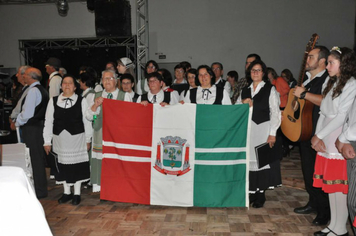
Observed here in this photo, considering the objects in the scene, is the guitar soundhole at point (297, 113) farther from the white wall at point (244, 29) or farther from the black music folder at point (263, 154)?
the white wall at point (244, 29)

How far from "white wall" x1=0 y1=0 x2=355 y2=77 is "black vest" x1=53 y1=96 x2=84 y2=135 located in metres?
7.10

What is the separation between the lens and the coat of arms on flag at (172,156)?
3428 mm

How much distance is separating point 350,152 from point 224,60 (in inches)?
328

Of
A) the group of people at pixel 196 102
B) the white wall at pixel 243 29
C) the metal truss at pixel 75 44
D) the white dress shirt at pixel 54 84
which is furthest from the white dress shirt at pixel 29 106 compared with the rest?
the white wall at pixel 243 29

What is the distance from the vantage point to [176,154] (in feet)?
11.3

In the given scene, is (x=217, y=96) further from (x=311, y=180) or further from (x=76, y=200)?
(x=76, y=200)

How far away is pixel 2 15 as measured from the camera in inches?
443

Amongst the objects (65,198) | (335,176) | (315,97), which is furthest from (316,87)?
(65,198)

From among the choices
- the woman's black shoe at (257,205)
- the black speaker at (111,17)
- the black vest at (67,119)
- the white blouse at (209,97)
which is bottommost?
the woman's black shoe at (257,205)

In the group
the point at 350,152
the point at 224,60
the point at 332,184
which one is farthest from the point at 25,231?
the point at 224,60

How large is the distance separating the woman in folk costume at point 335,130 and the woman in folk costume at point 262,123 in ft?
2.21

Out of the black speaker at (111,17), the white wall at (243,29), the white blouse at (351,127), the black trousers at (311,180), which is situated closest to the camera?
the white blouse at (351,127)

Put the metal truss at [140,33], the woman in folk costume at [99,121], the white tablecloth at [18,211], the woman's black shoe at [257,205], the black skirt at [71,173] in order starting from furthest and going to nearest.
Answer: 1. the metal truss at [140,33]
2. the woman in folk costume at [99,121]
3. the black skirt at [71,173]
4. the woman's black shoe at [257,205]
5. the white tablecloth at [18,211]

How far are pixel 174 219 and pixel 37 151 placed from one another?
1900 mm
